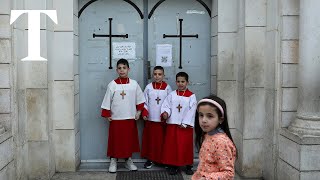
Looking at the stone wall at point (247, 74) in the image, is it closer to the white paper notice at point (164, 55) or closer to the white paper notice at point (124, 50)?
the white paper notice at point (164, 55)

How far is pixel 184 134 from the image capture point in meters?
6.16

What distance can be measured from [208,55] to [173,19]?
2.42 feet

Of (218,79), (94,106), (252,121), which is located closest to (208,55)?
(218,79)

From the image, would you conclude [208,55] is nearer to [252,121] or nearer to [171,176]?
[252,121]

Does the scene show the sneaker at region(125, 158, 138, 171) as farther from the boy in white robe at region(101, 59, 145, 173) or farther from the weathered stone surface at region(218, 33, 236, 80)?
the weathered stone surface at region(218, 33, 236, 80)

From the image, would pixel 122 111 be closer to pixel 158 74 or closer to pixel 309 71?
pixel 158 74

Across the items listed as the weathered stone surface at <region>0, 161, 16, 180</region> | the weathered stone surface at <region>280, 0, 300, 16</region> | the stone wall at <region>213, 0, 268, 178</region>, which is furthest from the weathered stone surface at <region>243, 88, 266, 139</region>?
the weathered stone surface at <region>0, 161, 16, 180</region>

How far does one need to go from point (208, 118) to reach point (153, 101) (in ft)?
10.2

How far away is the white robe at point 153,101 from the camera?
20.7 feet

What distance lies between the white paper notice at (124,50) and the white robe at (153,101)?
0.62m

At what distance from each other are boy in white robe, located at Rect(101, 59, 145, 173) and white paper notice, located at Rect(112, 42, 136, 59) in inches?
17.8

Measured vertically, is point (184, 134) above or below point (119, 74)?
below

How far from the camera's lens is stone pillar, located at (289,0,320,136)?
204 inches

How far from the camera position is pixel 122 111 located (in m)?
6.23
